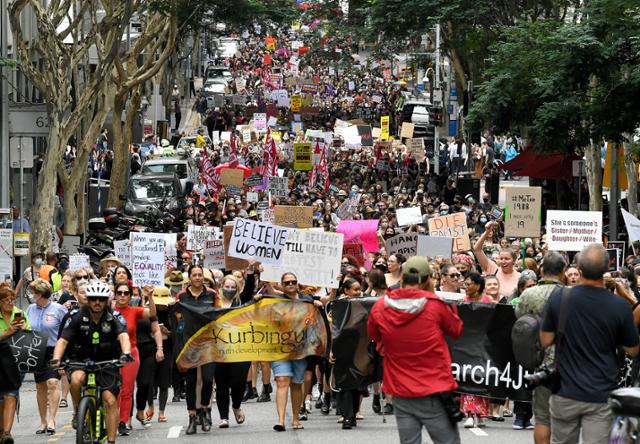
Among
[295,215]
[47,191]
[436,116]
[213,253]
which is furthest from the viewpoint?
[436,116]

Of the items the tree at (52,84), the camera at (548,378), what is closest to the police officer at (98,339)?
the camera at (548,378)

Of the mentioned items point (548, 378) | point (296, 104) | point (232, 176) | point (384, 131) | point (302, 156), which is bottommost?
point (548, 378)

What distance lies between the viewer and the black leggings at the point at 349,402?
14484 millimetres

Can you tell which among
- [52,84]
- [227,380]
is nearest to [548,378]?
[227,380]

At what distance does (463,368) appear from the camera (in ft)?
47.0

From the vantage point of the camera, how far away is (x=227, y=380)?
584 inches

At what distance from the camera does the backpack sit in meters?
9.93

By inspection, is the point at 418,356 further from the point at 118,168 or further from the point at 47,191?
the point at 118,168

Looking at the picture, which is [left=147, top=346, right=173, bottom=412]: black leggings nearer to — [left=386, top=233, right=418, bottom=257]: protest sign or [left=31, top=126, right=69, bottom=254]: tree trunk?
[left=386, top=233, right=418, bottom=257]: protest sign

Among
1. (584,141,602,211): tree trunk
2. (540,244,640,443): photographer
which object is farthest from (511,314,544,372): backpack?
(584,141,602,211): tree trunk

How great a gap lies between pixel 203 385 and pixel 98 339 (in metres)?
2.31

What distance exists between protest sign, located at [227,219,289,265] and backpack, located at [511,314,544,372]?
7.65m

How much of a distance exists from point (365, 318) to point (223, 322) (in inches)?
52.3

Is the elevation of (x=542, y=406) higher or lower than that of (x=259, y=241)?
lower
